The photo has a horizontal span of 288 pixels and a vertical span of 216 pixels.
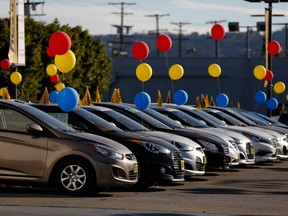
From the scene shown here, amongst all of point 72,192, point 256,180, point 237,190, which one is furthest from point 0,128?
point 256,180

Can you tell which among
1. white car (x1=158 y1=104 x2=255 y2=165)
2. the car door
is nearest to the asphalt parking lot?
the car door

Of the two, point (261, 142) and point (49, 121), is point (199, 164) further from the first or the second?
point (261, 142)

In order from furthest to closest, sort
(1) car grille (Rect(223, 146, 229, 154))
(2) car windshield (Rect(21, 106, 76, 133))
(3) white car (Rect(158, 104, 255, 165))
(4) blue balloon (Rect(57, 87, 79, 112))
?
(3) white car (Rect(158, 104, 255, 165)) → (1) car grille (Rect(223, 146, 229, 154)) → (4) blue balloon (Rect(57, 87, 79, 112)) → (2) car windshield (Rect(21, 106, 76, 133))

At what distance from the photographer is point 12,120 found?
1592 cm

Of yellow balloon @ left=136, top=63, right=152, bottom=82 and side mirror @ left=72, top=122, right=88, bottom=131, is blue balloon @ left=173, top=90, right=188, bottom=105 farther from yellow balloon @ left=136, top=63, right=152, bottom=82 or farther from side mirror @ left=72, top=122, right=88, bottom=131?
side mirror @ left=72, top=122, right=88, bottom=131

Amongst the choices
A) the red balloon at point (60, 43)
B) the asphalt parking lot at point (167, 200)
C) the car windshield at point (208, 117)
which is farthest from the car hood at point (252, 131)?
the red balloon at point (60, 43)

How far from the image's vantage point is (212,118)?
25562 mm

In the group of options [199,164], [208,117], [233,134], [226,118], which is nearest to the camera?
[199,164]

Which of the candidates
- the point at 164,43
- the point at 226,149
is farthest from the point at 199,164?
the point at 164,43

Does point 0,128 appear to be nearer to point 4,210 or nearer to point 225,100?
point 4,210

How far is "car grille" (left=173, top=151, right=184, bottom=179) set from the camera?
1739cm

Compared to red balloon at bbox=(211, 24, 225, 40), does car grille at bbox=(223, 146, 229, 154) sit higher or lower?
lower

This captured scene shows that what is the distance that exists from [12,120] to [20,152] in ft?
1.74

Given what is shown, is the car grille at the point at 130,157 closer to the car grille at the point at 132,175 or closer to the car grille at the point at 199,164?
the car grille at the point at 132,175
